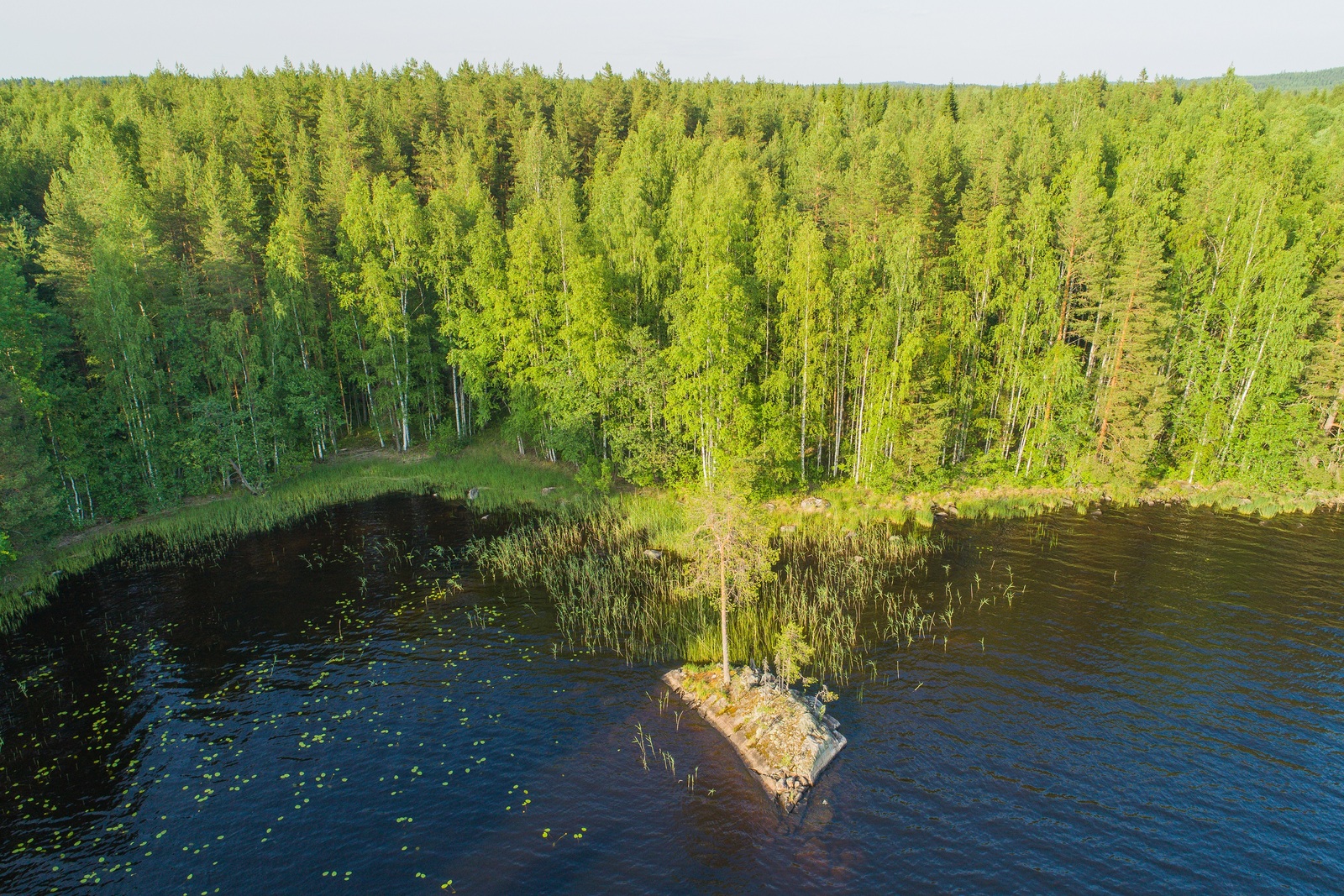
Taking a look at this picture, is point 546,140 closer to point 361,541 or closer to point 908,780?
point 361,541

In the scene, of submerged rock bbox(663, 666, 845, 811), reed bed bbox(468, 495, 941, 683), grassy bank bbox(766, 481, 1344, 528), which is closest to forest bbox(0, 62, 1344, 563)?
grassy bank bbox(766, 481, 1344, 528)

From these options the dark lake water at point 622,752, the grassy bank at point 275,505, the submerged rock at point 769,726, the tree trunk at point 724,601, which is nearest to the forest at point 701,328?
the grassy bank at point 275,505

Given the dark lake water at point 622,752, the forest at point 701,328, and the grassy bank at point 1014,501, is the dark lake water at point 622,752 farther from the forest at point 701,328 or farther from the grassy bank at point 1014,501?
the forest at point 701,328

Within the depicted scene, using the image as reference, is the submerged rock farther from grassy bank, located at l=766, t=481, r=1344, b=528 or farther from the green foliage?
grassy bank, located at l=766, t=481, r=1344, b=528

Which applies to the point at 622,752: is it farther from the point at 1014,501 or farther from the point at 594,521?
the point at 1014,501

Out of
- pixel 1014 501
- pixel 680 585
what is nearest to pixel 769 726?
pixel 680 585

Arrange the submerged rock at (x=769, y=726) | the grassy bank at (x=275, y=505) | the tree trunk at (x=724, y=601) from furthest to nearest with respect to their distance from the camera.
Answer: the grassy bank at (x=275, y=505) → the tree trunk at (x=724, y=601) → the submerged rock at (x=769, y=726)
